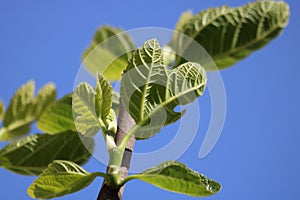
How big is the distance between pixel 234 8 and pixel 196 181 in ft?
1.13

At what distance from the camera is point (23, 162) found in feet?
3.15

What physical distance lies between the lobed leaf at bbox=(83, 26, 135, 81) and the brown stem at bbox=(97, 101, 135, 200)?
206 millimetres

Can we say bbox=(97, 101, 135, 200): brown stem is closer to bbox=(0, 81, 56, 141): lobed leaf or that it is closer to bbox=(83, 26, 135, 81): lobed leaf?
bbox=(83, 26, 135, 81): lobed leaf

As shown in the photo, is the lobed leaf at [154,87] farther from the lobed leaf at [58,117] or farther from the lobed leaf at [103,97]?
the lobed leaf at [58,117]

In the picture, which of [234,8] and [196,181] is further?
[234,8]

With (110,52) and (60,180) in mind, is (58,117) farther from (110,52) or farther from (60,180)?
(60,180)

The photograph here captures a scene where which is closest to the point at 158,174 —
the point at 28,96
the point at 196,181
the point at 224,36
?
the point at 196,181

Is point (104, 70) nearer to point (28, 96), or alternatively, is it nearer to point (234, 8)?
point (28, 96)

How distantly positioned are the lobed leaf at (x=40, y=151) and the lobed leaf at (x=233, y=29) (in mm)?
285

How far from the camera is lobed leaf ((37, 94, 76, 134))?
95cm

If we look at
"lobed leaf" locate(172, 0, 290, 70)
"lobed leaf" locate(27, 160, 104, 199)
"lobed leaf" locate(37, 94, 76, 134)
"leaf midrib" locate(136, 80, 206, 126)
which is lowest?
"lobed leaf" locate(27, 160, 104, 199)

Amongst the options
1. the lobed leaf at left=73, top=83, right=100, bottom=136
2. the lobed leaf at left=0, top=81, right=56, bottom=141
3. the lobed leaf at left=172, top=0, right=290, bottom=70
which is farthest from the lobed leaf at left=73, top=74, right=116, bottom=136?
the lobed leaf at left=0, top=81, right=56, bottom=141

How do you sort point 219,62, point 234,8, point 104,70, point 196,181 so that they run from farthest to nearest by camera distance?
point 104,70, point 219,62, point 234,8, point 196,181

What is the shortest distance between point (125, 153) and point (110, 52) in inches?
13.7
